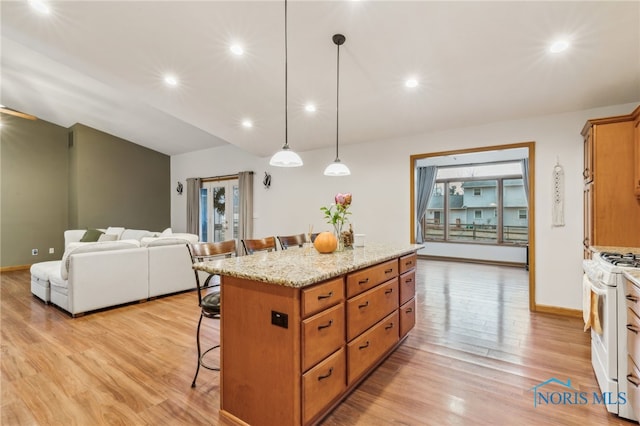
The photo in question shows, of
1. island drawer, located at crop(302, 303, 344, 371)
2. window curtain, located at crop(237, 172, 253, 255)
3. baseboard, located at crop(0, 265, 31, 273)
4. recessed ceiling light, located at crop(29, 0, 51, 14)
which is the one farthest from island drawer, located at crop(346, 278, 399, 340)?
baseboard, located at crop(0, 265, 31, 273)

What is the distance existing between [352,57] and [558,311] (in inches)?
151

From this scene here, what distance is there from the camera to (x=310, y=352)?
1.59 m

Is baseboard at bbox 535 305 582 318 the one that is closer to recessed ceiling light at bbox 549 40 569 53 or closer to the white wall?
the white wall

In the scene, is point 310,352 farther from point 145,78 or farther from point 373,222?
point 145,78

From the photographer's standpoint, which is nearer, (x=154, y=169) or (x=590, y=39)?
(x=590, y=39)

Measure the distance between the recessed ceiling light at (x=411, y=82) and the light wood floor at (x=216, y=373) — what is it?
8.90ft

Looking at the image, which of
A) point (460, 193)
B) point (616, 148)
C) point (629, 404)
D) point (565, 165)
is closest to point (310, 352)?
point (629, 404)

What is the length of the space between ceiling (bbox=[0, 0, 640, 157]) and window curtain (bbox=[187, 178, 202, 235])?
323 centimetres

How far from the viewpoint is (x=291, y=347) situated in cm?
152

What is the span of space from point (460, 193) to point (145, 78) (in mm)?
7501

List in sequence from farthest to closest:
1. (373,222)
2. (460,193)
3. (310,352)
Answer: (460,193)
(373,222)
(310,352)

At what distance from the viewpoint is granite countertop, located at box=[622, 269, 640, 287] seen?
5.35 ft

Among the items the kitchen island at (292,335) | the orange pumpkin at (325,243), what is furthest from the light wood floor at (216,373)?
the orange pumpkin at (325,243)

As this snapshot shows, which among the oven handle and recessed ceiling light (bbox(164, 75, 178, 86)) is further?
recessed ceiling light (bbox(164, 75, 178, 86))
